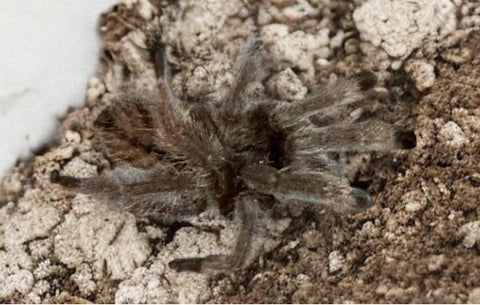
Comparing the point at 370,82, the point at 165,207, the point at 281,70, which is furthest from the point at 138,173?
the point at 370,82

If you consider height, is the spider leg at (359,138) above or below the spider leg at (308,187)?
above

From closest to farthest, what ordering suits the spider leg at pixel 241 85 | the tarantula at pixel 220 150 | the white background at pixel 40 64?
the tarantula at pixel 220 150 < the spider leg at pixel 241 85 < the white background at pixel 40 64

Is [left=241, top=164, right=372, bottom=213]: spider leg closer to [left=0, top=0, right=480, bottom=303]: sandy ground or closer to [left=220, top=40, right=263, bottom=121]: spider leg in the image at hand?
[left=0, top=0, right=480, bottom=303]: sandy ground

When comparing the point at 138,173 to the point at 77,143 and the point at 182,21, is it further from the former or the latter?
the point at 182,21

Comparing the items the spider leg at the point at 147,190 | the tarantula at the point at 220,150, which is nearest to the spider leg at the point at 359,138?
the tarantula at the point at 220,150

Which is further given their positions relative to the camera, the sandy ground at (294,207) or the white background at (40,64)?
the white background at (40,64)

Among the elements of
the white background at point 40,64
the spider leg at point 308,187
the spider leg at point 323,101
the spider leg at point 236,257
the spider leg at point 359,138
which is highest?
the white background at point 40,64

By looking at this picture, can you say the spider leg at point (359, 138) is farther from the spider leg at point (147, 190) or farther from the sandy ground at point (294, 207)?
the spider leg at point (147, 190)
